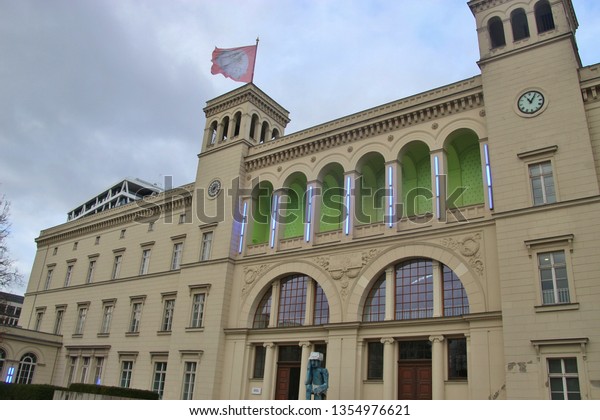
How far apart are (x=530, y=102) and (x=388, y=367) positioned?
13886 mm

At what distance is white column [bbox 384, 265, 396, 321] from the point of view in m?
26.0

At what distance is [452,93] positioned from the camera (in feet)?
88.4

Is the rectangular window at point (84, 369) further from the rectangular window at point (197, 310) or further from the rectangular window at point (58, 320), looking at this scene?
the rectangular window at point (197, 310)

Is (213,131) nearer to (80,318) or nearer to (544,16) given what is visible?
(80,318)

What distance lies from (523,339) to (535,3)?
53.2ft

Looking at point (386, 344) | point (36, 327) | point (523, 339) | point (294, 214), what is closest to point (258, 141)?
point (294, 214)

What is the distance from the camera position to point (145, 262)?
41.0m

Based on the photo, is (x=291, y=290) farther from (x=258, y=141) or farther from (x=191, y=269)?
(x=258, y=141)

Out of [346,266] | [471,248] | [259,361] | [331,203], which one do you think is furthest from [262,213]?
[471,248]

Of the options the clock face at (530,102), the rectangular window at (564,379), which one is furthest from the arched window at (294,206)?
the rectangular window at (564,379)

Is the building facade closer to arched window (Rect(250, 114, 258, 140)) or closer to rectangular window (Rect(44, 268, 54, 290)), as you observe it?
arched window (Rect(250, 114, 258, 140))

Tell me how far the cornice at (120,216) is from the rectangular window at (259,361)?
13257 mm

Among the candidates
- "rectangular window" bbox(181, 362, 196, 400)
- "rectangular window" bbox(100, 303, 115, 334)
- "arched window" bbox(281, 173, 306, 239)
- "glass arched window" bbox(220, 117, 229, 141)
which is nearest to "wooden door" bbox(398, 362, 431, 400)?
"arched window" bbox(281, 173, 306, 239)

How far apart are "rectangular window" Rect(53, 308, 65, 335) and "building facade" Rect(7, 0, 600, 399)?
522 centimetres
